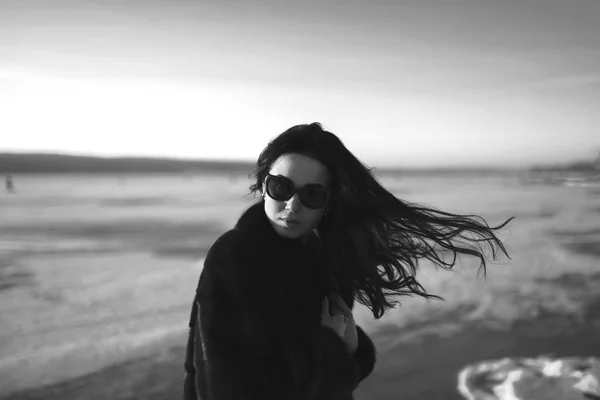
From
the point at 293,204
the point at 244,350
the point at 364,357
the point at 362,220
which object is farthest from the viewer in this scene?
the point at 362,220

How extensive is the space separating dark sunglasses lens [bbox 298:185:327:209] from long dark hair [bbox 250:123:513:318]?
77 mm

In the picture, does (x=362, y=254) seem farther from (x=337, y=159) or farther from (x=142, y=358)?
(x=142, y=358)

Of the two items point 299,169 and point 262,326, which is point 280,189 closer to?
point 299,169

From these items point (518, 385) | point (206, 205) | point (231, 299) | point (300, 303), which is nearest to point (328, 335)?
point (300, 303)

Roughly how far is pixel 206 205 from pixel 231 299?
10426 mm

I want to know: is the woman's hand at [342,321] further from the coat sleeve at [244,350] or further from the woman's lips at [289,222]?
the woman's lips at [289,222]

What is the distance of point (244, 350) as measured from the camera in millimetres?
1002

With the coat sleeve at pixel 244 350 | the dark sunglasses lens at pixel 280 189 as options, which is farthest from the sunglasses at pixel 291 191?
the coat sleeve at pixel 244 350

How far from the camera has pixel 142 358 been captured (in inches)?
119

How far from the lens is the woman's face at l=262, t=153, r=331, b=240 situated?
Answer: 1.17 metres

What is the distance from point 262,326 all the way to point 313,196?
1.15ft

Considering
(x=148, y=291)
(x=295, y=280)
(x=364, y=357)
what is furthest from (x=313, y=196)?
(x=148, y=291)

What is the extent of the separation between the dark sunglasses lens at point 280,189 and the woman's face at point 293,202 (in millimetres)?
11

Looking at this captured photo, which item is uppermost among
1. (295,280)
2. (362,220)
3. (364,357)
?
(362,220)
